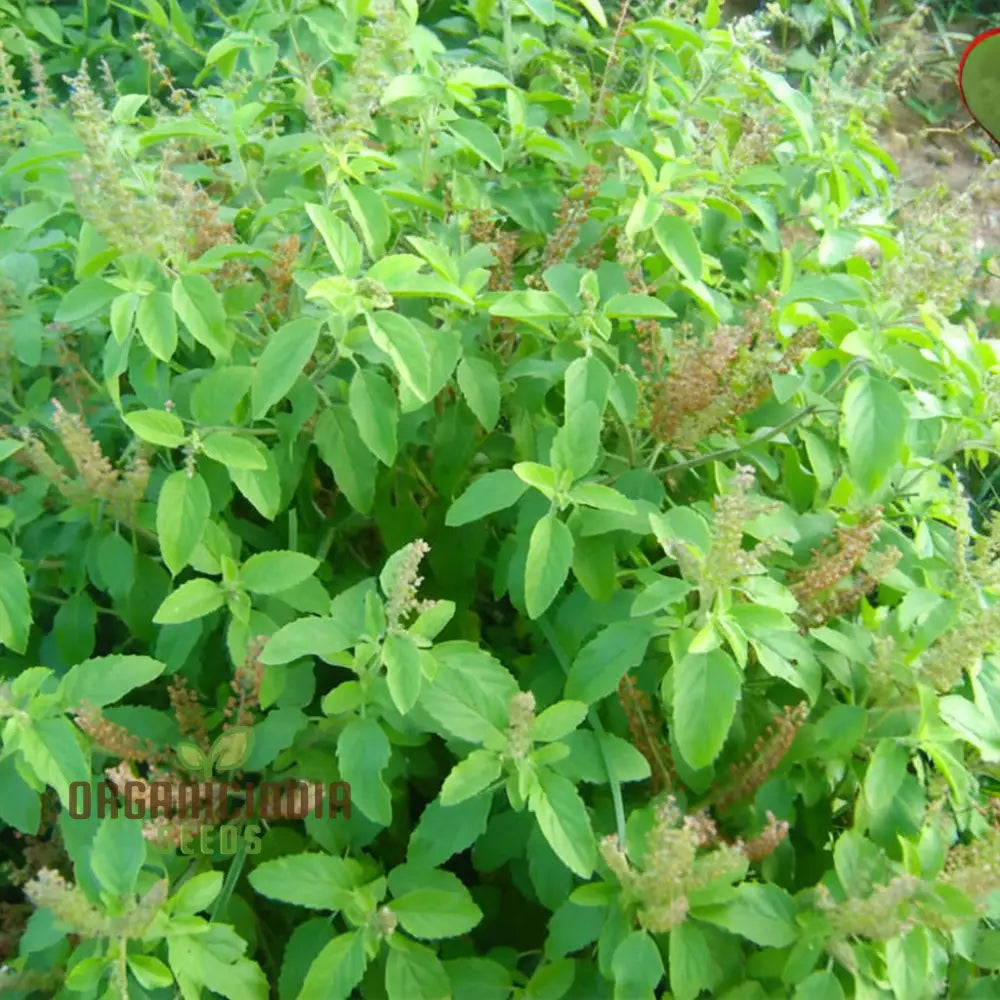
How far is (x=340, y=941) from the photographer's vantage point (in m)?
0.97

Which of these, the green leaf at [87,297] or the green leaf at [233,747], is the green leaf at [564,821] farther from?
the green leaf at [87,297]

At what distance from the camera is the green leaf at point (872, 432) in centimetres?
106

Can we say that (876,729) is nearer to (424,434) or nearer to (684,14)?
(424,434)

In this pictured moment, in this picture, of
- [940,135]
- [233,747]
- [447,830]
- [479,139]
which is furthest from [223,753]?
[940,135]

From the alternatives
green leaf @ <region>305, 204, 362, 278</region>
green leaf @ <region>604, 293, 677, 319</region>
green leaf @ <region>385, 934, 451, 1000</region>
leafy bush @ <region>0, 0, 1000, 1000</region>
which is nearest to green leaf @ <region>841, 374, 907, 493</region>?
leafy bush @ <region>0, 0, 1000, 1000</region>

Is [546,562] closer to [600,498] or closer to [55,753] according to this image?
[600,498]

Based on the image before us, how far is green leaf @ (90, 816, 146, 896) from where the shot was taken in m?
0.91

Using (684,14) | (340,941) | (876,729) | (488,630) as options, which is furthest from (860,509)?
(684,14)

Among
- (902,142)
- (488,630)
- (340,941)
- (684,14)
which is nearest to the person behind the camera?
(340,941)

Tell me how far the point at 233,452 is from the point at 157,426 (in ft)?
0.27

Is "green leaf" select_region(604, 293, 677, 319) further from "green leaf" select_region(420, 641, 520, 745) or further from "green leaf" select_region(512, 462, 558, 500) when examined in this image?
"green leaf" select_region(420, 641, 520, 745)

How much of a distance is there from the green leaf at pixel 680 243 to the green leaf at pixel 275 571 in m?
0.54

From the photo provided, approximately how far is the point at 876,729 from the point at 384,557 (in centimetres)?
68

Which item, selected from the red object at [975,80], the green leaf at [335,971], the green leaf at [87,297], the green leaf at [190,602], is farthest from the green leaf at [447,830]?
the red object at [975,80]
